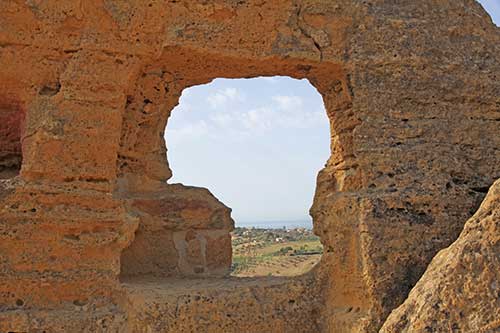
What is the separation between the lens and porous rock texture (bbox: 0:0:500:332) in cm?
449

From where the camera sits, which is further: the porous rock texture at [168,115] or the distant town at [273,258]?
the distant town at [273,258]

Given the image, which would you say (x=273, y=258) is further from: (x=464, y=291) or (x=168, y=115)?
(x=464, y=291)

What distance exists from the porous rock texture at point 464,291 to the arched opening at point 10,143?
3.92 m

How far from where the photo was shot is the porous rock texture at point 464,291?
3545 mm

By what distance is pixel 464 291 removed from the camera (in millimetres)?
3650

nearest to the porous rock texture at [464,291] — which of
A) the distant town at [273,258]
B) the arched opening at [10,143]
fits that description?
the distant town at [273,258]

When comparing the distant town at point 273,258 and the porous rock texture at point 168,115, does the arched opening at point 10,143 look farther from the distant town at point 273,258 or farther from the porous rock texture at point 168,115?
the distant town at point 273,258

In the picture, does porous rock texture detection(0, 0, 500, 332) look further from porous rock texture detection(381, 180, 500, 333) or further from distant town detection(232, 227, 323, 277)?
distant town detection(232, 227, 323, 277)

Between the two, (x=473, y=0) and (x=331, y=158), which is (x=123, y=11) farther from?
(x=473, y=0)

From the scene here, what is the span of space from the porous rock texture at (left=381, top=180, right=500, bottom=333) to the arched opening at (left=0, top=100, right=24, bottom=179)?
3918 millimetres

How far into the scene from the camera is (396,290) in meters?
4.49

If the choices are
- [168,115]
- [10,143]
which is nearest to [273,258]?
[168,115]

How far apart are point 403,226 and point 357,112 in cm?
119

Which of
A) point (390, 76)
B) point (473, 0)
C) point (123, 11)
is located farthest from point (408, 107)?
point (123, 11)
